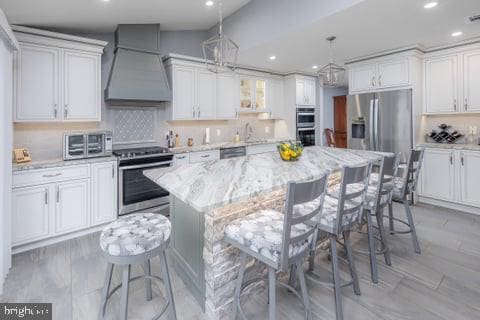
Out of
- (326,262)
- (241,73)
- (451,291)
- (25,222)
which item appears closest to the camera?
(451,291)

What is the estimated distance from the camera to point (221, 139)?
17.6 feet

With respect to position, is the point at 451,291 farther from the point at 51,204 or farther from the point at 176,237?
the point at 51,204

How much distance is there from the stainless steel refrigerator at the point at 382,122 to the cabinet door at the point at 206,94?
8.43 feet

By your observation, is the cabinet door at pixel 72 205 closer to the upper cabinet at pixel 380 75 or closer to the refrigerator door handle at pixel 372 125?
the refrigerator door handle at pixel 372 125

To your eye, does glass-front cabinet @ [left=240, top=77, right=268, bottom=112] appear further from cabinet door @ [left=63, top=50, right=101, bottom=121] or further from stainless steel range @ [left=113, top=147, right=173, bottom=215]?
cabinet door @ [left=63, top=50, right=101, bottom=121]

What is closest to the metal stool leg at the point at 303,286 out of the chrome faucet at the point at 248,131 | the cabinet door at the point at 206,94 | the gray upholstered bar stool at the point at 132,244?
the gray upholstered bar stool at the point at 132,244

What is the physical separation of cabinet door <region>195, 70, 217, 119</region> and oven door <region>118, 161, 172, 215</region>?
1.28 meters

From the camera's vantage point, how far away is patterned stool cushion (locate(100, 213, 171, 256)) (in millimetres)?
1465

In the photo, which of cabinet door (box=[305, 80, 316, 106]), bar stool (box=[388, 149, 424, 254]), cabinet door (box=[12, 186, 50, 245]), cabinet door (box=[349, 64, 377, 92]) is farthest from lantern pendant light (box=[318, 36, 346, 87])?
cabinet door (box=[12, 186, 50, 245])

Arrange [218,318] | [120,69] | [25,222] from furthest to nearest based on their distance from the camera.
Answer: [120,69] → [25,222] → [218,318]

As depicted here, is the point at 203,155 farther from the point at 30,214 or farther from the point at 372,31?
the point at 372,31

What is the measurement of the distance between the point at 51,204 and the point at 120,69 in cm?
198

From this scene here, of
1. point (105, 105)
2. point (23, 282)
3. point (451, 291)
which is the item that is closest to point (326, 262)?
point (451, 291)

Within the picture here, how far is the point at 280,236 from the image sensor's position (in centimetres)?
159
